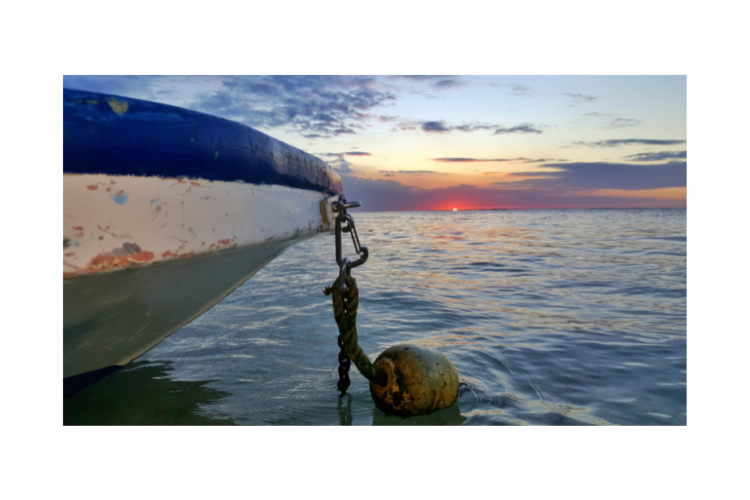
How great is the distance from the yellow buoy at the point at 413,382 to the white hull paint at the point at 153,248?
109 cm

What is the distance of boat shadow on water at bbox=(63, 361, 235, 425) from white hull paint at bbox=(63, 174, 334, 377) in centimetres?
17

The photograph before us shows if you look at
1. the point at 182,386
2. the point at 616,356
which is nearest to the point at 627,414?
the point at 616,356

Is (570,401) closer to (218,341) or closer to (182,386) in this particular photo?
(182,386)

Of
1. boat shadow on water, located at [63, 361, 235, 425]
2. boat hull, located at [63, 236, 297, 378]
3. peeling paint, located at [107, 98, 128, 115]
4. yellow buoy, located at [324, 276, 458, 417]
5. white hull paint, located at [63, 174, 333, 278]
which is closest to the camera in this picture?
white hull paint, located at [63, 174, 333, 278]

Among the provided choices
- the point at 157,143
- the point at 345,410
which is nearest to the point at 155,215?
the point at 157,143

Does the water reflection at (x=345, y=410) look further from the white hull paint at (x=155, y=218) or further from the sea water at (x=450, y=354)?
the white hull paint at (x=155, y=218)

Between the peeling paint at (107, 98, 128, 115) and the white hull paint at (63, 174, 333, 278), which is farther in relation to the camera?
the peeling paint at (107, 98, 128, 115)

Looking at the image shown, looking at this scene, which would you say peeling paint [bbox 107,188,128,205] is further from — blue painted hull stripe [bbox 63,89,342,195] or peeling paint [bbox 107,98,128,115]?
peeling paint [bbox 107,98,128,115]

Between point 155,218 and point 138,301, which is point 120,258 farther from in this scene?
point 138,301

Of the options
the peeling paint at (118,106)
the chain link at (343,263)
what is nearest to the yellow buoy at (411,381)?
the chain link at (343,263)

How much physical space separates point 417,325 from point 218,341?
188 cm

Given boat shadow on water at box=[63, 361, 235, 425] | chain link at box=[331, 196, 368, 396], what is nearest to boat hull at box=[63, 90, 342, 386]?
boat shadow on water at box=[63, 361, 235, 425]

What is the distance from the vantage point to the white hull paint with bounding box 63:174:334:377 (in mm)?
1832

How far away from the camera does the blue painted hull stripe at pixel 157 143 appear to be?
1.82 meters
